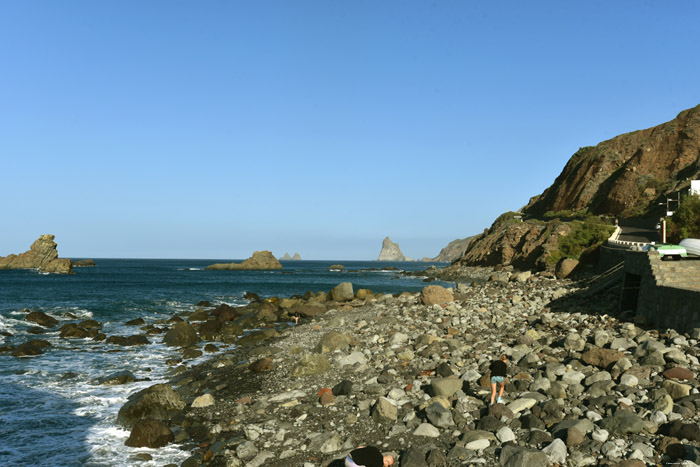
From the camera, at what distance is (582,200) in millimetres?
73188

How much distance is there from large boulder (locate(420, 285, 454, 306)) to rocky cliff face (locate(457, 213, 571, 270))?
20.6m

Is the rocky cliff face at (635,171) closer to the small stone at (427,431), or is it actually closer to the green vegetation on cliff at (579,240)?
the green vegetation on cliff at (579,240)

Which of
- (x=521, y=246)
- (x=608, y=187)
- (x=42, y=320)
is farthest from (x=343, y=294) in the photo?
(x=608, y=187)

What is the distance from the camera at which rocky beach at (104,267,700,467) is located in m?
7.77

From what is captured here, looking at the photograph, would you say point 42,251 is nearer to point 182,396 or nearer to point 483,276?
point 483,276

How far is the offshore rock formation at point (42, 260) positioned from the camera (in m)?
105

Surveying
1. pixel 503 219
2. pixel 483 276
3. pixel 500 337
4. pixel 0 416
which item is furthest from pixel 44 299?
pixel 503 219

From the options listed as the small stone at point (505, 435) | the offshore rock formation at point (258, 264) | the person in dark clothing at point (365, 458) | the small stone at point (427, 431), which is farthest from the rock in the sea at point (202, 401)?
the offshore rock formation at point (258, 264)

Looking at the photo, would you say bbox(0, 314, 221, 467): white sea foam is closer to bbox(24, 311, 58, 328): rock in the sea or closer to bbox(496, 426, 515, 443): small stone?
bbox(496, 426, 515, 443): small stone

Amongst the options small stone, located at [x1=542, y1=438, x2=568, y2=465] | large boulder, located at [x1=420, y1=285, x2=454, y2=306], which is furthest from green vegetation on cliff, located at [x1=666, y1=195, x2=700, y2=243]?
small stone, located at [x1=542, y1=438, x2=568, y2=465]

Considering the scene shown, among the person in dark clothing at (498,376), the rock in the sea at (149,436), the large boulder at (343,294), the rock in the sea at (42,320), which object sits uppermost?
the person in dark clothing at (498,376)

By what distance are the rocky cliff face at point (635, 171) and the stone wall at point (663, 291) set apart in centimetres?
4304

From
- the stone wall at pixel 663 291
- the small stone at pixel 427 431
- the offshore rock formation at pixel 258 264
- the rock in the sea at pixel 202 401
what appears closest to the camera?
the small stone at pixel 427 431

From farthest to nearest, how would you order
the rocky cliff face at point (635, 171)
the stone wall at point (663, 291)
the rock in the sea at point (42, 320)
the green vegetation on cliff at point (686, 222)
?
the rocky cliff face at point (635, 171) → the green vegetation on cliff at point (686, 222) → the rock in the sea at point (42, 320) → the stone wall at point (663, 291)
